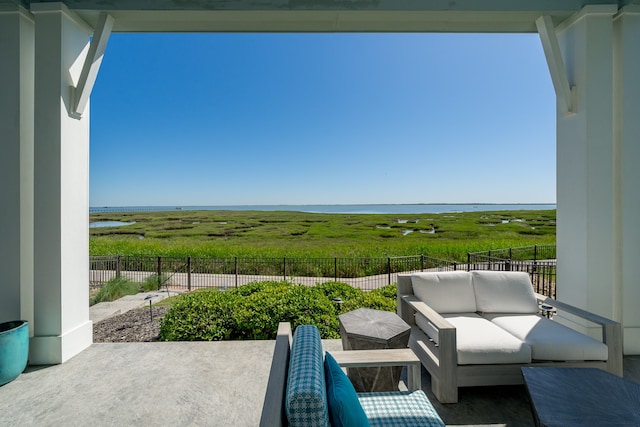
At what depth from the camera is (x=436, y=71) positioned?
6.79 meters

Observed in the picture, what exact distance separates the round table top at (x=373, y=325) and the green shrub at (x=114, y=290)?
576 cm

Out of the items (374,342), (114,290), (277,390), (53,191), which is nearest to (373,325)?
(374,342)

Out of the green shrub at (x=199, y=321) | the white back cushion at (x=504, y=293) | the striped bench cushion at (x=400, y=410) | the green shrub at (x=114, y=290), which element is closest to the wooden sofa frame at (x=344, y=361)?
the striped bench cushion at (x=400, y=410)

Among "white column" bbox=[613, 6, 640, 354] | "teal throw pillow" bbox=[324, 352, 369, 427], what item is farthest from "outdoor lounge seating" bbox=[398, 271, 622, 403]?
"teal throw pillow" bbox=[324, 352, 369, 427]

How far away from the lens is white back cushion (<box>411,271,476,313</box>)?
9.27ft

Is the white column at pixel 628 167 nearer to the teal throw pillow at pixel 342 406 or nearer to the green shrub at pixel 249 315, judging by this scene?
the green shrub at pixel 249 315

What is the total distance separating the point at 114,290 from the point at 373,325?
20.0 ft

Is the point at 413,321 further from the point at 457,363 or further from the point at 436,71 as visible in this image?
the point at 436,71

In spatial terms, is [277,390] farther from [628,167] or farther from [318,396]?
[628,167]

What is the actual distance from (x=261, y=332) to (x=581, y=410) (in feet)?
9.50

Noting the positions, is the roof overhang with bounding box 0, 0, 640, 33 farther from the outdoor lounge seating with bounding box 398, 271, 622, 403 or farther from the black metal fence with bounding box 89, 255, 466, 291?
the black metal fence with bounding box 89, 255, 466, 291

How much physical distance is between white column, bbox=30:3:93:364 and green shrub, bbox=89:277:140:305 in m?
3.30

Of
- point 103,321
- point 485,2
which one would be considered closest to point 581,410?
point 485,2

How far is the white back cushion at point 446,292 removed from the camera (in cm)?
282
